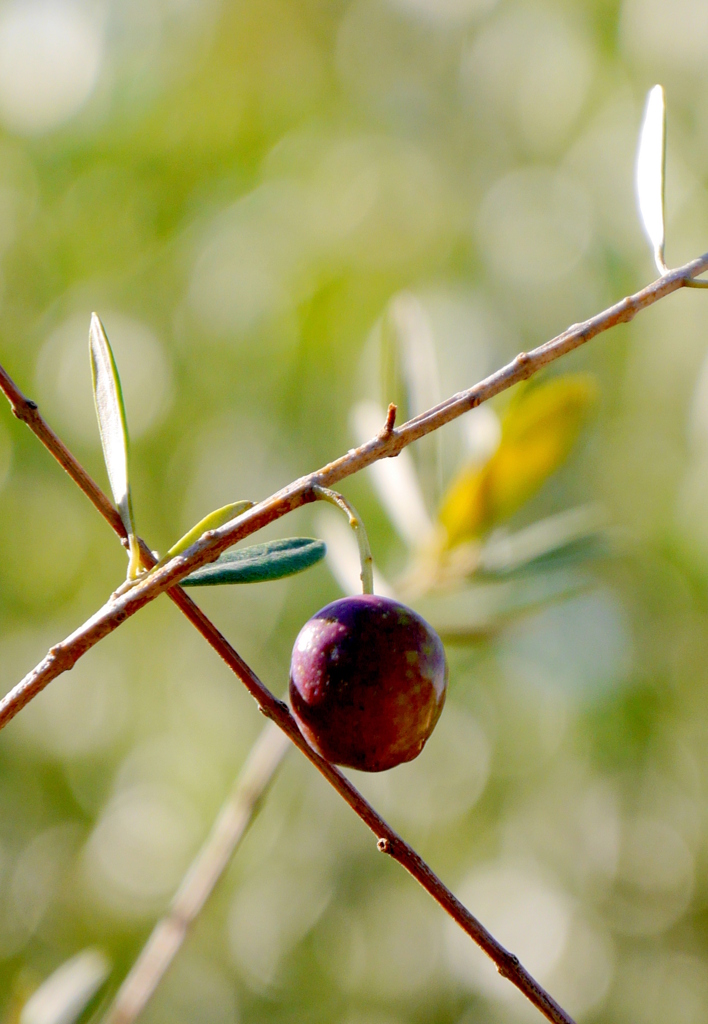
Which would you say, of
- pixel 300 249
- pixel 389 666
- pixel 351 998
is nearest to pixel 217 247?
pixel 300 249

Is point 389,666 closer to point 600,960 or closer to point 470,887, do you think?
point 470,887

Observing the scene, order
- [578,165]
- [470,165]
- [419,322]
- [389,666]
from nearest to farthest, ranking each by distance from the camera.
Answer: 1. [389,666]
2. [419,322]
3. [578,165]
4. [470,165]

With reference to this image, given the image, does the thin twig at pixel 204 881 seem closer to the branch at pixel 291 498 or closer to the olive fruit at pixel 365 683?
the olive fruit at pixel 365 683

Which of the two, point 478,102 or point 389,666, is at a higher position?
point 389,666

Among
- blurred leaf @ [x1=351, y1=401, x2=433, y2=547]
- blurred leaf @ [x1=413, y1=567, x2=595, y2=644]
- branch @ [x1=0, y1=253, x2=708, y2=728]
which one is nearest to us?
branch @ [x1=0, y1=253, x2=708, y2=728]

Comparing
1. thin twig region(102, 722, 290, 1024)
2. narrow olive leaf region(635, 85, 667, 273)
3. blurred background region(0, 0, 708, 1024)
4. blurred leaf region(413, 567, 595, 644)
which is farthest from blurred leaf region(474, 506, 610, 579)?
blurred background region(0, 0, 708, 1024)

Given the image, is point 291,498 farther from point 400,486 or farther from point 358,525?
point 400,486

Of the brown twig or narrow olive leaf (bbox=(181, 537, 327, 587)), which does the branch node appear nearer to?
the brown twig
